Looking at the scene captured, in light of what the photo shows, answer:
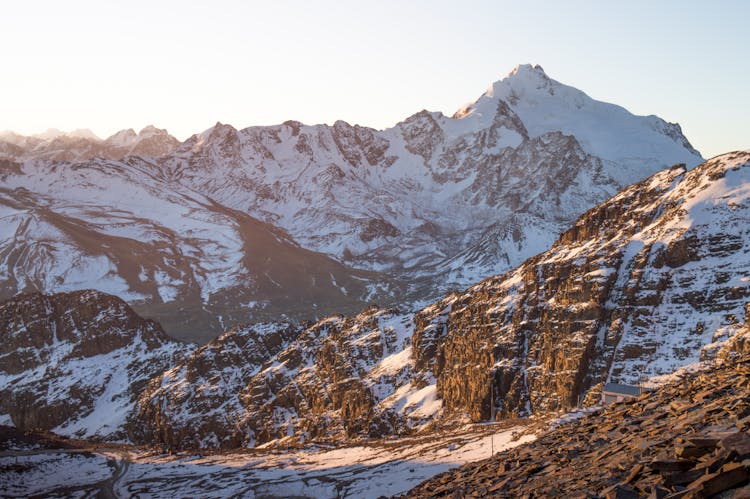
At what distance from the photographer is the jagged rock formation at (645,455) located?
52.3 feet

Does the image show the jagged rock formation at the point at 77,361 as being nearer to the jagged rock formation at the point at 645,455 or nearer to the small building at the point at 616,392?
the small building at the point at 616,392

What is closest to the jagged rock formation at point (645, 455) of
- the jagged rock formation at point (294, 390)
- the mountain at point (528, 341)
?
the mountain at point (528, 341)

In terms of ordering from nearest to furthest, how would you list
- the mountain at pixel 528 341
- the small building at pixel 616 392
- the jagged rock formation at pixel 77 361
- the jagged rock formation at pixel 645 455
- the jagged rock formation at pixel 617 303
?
the jagged rock formation at pixel 645 455
the small building at pixel 616 392
the jagged rock formation at pixel 617 303
the mountain at pixel 528 341
the jagged rock formation at pixel 77 361

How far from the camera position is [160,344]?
186 meters

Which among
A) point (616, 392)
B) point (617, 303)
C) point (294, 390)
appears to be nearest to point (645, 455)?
point (616, 392)

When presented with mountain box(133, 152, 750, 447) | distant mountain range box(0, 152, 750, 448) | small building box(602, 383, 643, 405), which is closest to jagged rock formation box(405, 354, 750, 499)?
small building box(602, 383, 643, 405)

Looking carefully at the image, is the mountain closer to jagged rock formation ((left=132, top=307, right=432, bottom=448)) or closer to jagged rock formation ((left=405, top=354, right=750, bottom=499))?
jagged rock formation ((left=132, top=307, right=432, bottom=448))

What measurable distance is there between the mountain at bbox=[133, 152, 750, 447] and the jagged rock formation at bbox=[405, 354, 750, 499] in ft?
181

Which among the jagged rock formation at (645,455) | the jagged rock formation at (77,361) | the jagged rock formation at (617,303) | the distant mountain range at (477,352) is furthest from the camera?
the jagged rock formation at (77,361)

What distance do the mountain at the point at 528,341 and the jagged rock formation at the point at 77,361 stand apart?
17251 millimetres

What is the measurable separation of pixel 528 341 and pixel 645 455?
8640cm

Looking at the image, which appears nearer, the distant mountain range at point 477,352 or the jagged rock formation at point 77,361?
the distant mountain range at point 477,352

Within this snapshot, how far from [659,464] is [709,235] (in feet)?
287

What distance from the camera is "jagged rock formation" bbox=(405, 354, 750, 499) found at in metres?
15.9
